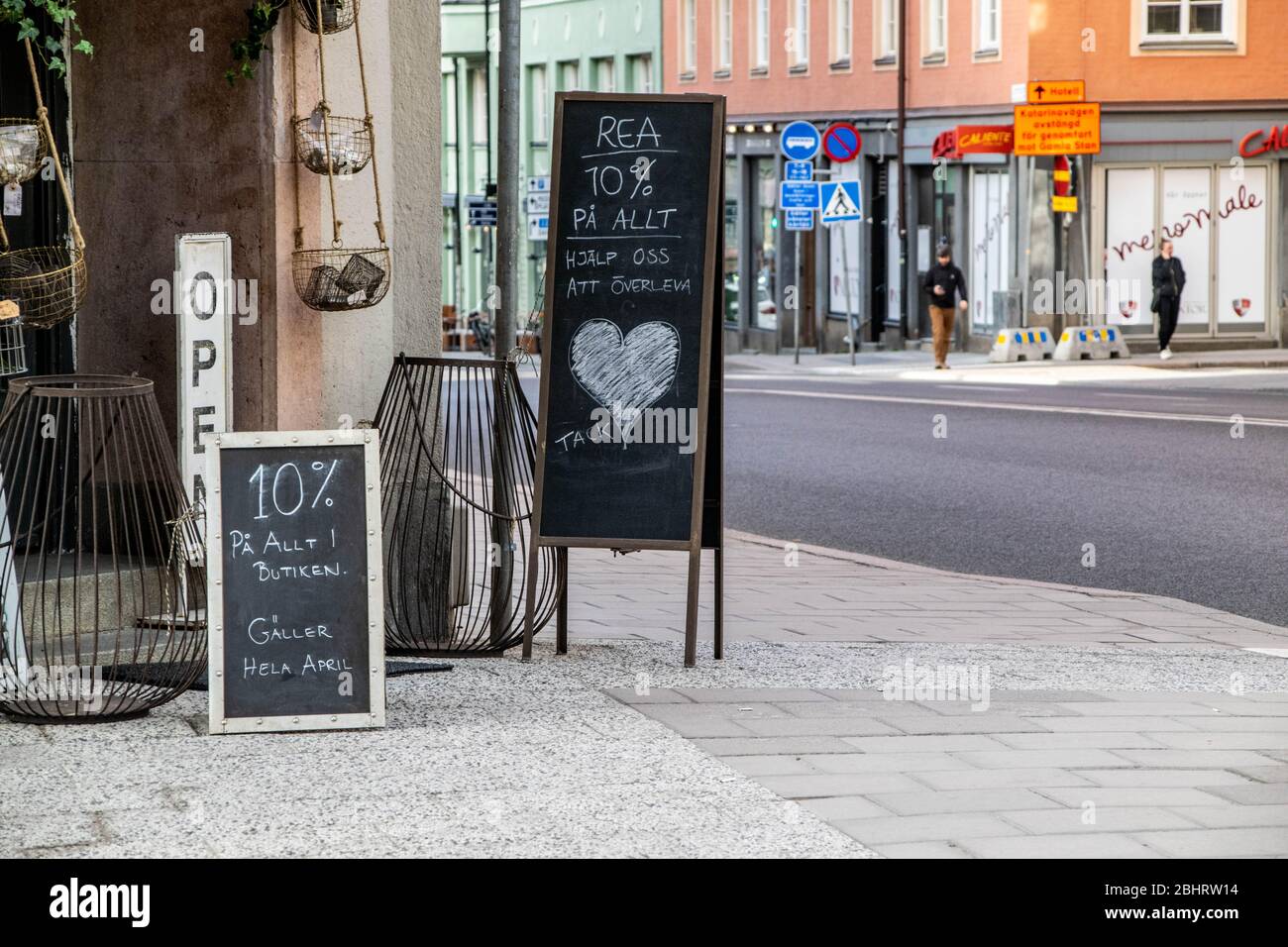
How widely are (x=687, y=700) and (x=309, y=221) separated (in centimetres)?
257

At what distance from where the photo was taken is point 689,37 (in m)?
45.8

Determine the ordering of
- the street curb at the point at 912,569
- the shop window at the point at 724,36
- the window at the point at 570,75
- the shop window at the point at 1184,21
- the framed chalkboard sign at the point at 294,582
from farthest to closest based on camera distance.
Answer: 1. the window at the point at 570,75
2. the shop window at the point at 724,36
3. the shop window at the point at 1184,21
4. the street curb at the point at 912,569
5. the framed chalkboard sign at the point at 294,582

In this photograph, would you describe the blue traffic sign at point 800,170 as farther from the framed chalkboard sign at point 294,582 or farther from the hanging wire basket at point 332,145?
the framed chalkboard sign at point 294,582

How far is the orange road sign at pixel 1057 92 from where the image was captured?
3064 cm

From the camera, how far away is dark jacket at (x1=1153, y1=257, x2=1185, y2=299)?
30.5 metres

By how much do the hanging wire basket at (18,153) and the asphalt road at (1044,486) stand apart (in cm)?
593

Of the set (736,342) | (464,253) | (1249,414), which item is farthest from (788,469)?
(464,253)

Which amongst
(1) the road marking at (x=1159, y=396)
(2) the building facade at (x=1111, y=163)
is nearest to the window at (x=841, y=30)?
(2) the building facade at (x=1111, y=163)

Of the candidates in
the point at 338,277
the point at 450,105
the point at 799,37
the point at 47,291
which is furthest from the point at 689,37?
the point at 47,291

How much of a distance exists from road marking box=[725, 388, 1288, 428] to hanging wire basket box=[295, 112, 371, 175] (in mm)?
12834

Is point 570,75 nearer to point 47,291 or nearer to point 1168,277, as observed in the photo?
point 1168,277

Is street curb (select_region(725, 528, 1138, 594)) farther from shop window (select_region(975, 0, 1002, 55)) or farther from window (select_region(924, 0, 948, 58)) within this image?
window (select_region(924, 0, 948, 58))

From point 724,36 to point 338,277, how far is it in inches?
1471
